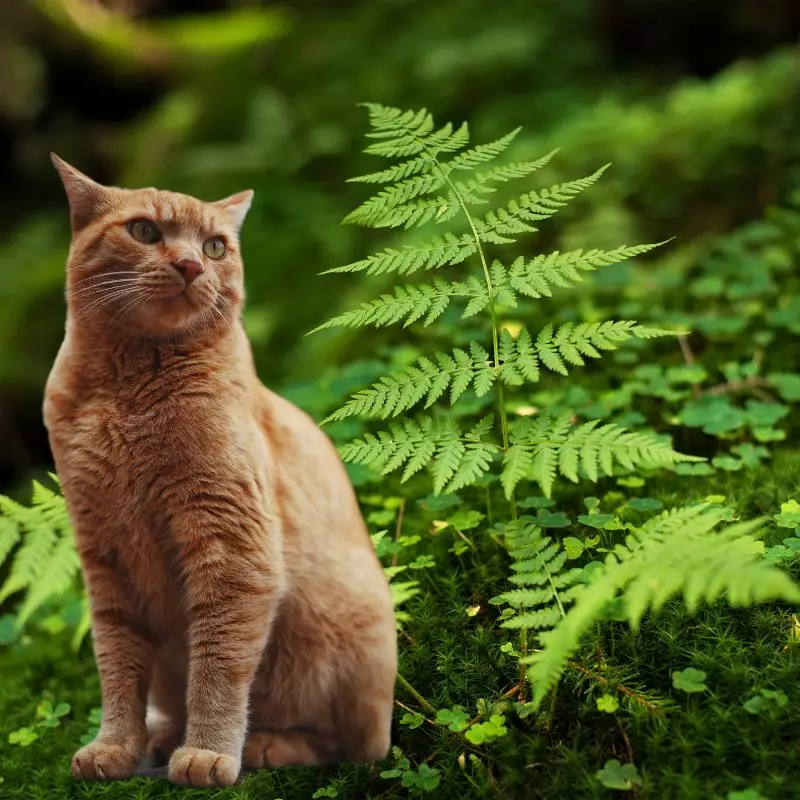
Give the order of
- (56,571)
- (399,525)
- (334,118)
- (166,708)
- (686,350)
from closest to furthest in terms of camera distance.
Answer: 1. (166,708)
2. (56,571)
3. (399,525)
4. (686,350)
5. (334,118)

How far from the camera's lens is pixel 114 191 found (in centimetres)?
243

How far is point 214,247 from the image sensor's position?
2465 mm

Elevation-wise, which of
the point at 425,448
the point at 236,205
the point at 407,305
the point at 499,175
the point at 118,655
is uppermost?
the point at 499,175

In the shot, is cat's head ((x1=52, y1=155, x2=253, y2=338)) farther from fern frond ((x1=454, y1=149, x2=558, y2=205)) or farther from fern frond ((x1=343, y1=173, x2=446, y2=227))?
fern frond ((x1=454, y1=149, x2=558, y2=205))

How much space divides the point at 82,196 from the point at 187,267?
414 mm

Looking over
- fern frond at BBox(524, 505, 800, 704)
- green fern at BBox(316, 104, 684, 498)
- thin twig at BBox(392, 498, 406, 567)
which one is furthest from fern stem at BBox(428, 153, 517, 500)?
thin twig at BBox(392, 498, 406, 567)

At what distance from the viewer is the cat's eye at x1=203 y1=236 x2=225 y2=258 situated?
8.01 ft

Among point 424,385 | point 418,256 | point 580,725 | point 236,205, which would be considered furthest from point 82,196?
point 580,725

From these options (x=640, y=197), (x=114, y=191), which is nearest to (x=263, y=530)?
(x=114, y=191)

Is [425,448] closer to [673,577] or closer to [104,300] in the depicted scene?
[673,577]

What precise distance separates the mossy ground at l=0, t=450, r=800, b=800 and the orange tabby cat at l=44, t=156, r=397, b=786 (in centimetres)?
19

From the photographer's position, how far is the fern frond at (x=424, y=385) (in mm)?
2277

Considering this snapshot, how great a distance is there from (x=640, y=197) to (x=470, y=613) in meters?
4.19

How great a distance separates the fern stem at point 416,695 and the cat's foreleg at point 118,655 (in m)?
0.73
